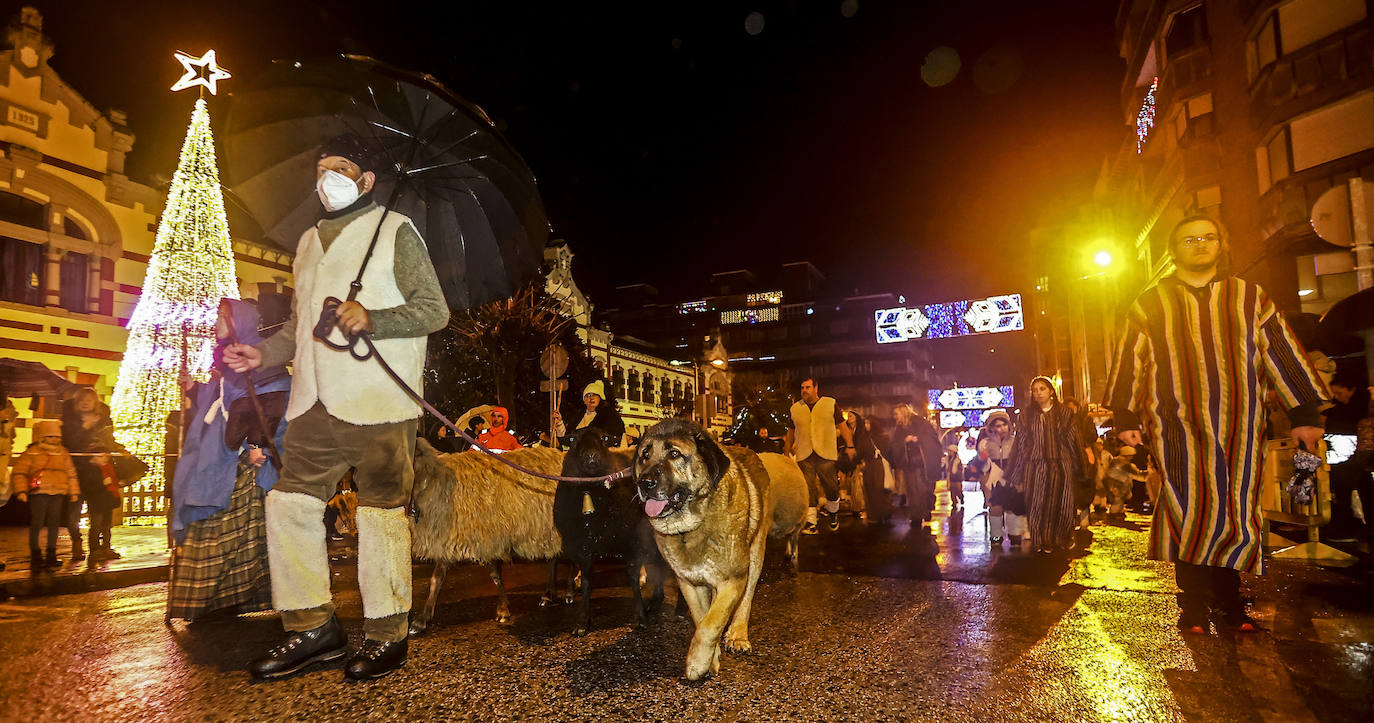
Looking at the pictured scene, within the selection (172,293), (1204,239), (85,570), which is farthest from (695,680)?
(172,293)

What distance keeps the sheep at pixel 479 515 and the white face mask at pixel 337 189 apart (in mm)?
1878

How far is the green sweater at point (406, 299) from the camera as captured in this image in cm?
323

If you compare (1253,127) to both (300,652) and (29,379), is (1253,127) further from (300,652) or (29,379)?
(29,379)

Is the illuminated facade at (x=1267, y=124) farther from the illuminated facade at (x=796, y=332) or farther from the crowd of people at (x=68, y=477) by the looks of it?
the illuminated facade at (x=796, y=332)

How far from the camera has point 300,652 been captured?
3.15 meters

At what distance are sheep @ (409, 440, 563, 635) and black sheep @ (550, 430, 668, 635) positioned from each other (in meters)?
0.31

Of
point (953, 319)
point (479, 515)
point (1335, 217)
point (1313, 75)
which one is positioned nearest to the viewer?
point (479, 515)

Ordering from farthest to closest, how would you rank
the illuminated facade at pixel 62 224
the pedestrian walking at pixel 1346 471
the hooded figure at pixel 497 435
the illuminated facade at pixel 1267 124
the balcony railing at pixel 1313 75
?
the illuminated facade at pixel 62 224, the illuminated facade at pixel 1267 124, the balcony railing at pixel 1313 75, the hooded figure at pixel 497 435, the pedestrian walking at pixel 1346 471

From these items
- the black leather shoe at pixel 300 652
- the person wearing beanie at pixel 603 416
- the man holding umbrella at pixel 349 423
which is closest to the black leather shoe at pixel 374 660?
the man holding umbrella at pixel 349 423

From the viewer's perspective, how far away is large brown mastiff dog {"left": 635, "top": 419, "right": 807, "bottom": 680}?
324cm

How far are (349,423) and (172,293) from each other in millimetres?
16575

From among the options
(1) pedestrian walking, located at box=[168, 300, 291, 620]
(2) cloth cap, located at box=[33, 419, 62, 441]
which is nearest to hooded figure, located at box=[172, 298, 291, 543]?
(1) pedestrian walking, located at box=[168, 300, 291, 620]

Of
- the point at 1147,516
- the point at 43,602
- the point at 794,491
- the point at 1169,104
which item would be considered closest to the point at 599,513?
the point at 794,491

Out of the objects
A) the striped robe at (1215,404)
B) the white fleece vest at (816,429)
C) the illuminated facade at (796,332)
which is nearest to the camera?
the striped robe at (1215,404)
